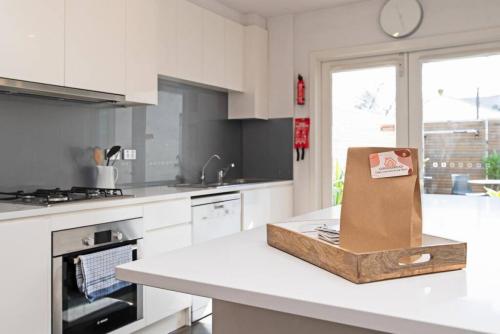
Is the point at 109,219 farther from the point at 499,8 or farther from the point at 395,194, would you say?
the point at 499,8

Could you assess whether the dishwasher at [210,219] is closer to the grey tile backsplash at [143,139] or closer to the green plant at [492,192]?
the grey tile backsplash at [143,139]

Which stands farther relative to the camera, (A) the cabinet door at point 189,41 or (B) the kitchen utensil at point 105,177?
(A) the cabinet door at point 189,41

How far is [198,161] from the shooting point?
13.7ft

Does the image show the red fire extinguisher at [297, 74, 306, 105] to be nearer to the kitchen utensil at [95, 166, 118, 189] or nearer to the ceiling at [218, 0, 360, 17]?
the ceiling at [218, 0, 360, 17]

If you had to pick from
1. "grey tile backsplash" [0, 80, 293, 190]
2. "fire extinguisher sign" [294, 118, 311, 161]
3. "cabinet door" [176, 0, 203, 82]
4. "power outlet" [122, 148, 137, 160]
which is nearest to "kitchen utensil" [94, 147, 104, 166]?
"grey tile backsplash" [0, 80, 293, 190]

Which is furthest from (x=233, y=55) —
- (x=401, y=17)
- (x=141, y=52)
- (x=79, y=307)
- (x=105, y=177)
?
(x=79, y=307)

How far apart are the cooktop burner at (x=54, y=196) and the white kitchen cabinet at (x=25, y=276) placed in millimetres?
188

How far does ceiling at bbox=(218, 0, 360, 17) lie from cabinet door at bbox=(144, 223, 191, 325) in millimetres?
2225

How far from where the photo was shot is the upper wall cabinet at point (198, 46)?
11.3 feet

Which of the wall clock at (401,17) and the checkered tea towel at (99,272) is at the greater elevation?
the wall clock at (401,17)

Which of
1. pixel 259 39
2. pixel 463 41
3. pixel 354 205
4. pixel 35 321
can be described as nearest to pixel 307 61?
pixel 259 39

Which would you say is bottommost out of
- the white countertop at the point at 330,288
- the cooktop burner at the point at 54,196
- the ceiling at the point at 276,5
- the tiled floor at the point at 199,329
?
the tiled floor at the point at 199,329

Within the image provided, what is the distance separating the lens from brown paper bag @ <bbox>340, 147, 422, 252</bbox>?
927 mm

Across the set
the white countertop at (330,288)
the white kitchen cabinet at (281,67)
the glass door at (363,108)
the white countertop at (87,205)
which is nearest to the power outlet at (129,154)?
the white countertop at (87,205)
